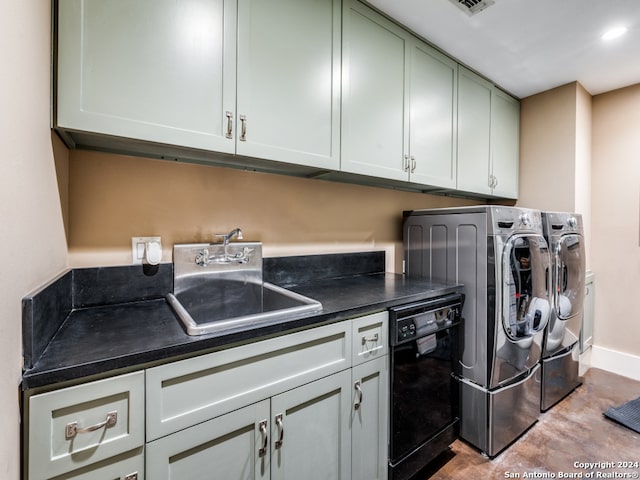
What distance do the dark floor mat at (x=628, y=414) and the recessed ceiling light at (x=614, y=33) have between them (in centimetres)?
250

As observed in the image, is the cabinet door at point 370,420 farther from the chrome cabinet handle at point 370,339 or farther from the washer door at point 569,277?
the washer door at point 569,277

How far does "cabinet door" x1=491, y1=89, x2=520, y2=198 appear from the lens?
99.7 inches

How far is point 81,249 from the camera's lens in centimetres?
125

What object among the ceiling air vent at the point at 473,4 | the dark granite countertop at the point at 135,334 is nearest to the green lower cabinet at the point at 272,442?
the dark granite countertop at the point at 135,334

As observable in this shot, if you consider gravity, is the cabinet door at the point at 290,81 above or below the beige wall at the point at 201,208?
above

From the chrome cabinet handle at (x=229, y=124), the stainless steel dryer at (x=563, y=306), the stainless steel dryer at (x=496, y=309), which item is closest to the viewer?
the chrome cabinet handle at (x=229, y=124)

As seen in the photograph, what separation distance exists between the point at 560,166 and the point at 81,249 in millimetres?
3395

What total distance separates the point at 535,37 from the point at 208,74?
2.07 meters

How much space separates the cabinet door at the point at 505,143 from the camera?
2.53 metres

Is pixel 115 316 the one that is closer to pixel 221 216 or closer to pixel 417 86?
pixel 221 216

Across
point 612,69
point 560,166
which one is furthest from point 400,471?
point 612,69

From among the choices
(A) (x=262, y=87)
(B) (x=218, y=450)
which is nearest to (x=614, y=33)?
(A) (x=262, y=87)

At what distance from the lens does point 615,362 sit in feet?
8.82

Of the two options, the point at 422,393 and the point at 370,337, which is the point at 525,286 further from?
the point at 370,337
